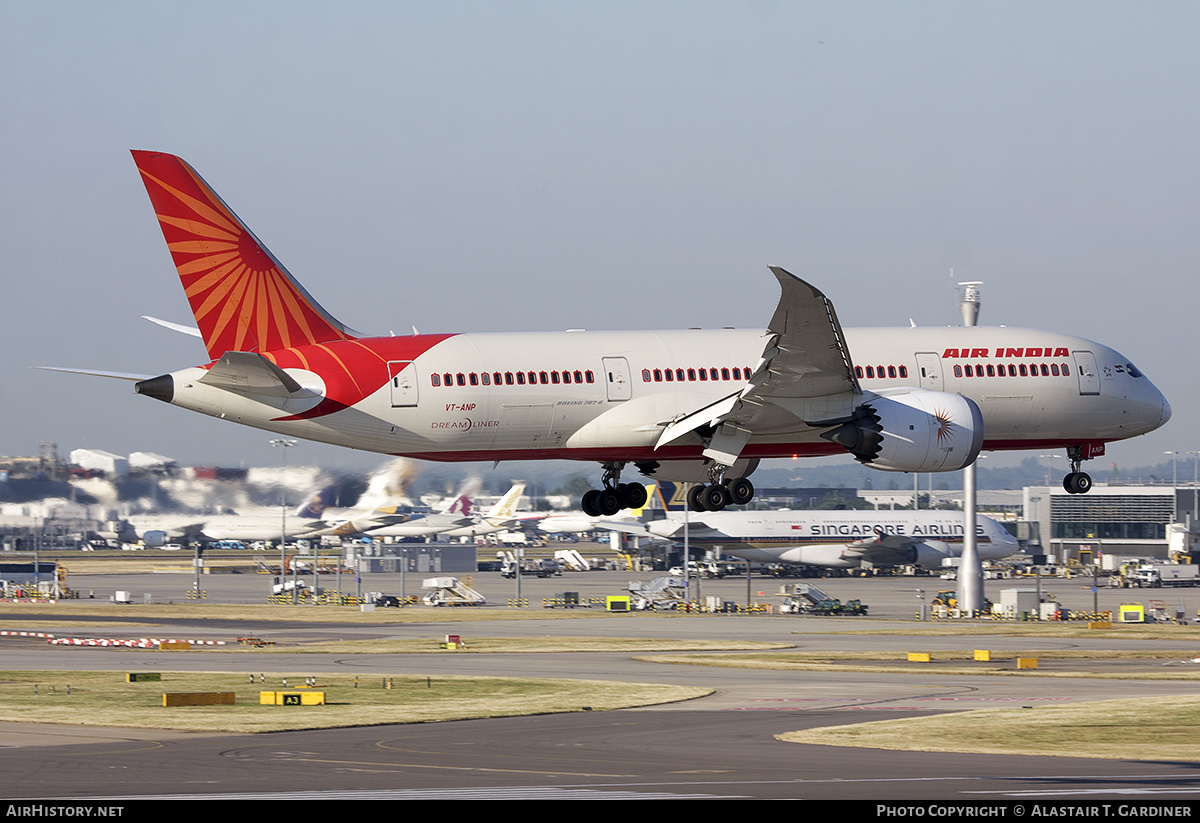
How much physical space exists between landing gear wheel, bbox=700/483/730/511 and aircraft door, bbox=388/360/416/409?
933 centimetres

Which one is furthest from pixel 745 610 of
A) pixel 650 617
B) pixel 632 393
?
pixel 632 393

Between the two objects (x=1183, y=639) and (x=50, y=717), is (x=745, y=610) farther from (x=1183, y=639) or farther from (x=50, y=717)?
(x=50, y=717)

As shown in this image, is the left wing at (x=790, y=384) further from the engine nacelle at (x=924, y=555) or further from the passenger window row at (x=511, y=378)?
the engine nacelle at (x=924, y=555)

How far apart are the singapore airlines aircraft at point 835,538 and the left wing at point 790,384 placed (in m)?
81.4

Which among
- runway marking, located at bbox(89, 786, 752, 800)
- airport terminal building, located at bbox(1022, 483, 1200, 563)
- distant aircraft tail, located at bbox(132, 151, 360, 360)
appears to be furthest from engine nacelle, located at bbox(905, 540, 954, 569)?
runway marking, located at bbox(89, 786, 752, 800)

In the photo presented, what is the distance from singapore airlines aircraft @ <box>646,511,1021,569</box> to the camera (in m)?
124

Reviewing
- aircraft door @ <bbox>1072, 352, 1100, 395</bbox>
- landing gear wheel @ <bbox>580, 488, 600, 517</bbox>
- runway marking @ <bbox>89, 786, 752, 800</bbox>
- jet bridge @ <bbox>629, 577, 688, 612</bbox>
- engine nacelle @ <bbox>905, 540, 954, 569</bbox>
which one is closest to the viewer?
runway marking @ <bbox>89, 786, 752, 800</bbox>

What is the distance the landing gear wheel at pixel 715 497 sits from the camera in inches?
1718

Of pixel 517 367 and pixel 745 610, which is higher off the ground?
pixel 517 367

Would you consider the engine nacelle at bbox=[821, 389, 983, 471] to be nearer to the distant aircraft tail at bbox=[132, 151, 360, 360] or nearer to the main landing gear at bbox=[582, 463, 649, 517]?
the main landing gear at bbox=[582, 463, 649, 517]

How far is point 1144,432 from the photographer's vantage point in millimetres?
47250

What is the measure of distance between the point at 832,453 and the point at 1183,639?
35160mm

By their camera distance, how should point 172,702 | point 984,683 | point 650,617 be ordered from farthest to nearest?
point 650,617 → point 984,683 → point 172,702

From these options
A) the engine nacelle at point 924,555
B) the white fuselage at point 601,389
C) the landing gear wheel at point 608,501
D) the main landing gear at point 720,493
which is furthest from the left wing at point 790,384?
the engine nacelle at point 924,555
